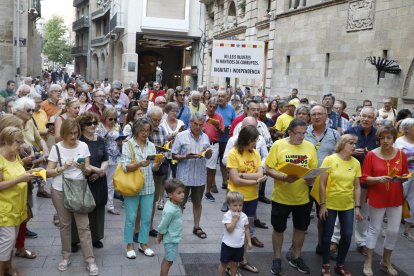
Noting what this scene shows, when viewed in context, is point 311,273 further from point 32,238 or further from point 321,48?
point 321,48

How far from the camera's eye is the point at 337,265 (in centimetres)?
524

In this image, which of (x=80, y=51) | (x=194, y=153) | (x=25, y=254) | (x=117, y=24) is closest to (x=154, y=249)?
(x=194, y=153)

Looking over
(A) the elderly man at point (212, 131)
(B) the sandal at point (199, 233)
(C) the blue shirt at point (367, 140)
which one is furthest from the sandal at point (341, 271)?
(A) the elderly man at point (212, 131)

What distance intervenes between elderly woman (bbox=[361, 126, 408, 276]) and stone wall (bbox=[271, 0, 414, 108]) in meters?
6.95

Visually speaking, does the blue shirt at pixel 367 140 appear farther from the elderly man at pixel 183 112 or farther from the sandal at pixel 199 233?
the elderly man at pixel 183 112

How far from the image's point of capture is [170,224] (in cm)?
459

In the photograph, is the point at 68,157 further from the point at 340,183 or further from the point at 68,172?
the point at 340,183

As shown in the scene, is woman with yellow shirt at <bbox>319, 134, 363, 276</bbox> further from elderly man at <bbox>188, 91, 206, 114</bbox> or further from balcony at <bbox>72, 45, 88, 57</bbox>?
balcony at <bbox>72, 45, 88, 57</bbox>

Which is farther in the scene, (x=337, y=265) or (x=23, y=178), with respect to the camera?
(x=337, y=265)

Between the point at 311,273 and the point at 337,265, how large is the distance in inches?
12.9

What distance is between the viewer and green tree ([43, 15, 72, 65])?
2953 inches

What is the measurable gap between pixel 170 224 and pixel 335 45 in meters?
11.9

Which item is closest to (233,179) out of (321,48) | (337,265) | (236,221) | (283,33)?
(236,221)

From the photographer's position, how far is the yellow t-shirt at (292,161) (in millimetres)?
5023
